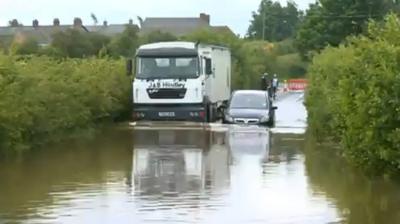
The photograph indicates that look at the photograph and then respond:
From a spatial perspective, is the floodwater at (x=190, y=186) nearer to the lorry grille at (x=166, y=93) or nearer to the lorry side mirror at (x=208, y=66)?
the lorry grille at (x=166, y=93)

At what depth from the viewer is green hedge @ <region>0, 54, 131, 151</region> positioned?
22.3 m

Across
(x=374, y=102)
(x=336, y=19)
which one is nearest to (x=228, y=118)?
(x=374, y=102)

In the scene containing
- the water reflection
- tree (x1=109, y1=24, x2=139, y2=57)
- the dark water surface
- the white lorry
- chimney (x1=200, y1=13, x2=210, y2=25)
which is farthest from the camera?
chimney (x1=200, y1=13, x2=210, y2=25)

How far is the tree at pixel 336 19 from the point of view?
2547 inches

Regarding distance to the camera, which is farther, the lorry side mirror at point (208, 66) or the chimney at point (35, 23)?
the chimney at point (35, 23)

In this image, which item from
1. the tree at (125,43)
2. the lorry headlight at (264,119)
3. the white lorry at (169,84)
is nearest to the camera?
the lorry headlight at (264,119)

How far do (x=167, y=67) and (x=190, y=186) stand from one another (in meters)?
18.2

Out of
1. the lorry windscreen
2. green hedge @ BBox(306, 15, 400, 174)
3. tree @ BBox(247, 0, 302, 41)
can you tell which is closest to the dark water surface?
green hedge @ BBox(306, 15, 400, 174)

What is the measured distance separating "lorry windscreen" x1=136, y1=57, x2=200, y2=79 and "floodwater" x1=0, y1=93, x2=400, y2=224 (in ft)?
27.5

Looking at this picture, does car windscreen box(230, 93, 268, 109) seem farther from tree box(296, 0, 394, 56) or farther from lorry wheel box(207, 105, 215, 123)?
tree box(296, 0, 394, 56)

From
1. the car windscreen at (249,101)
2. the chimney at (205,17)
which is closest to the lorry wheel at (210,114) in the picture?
the car windscreen at (249,101)

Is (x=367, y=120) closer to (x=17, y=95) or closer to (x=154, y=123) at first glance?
(x=17, y=95)

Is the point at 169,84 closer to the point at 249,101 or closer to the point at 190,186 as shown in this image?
the point at 249,101

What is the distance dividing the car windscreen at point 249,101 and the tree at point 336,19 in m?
27.5
